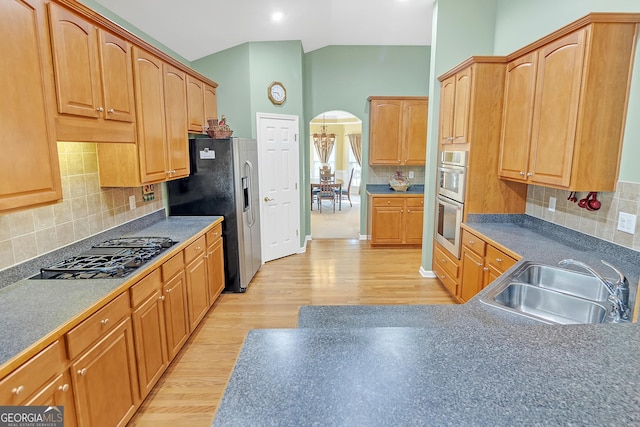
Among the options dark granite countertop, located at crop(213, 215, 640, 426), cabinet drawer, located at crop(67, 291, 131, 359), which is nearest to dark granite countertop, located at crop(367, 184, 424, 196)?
cabinet drawer, located at crop(67, 291, 131, 359)

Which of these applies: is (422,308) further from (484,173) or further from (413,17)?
(413,17)

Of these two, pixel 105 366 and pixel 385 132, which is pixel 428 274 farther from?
pixel 105 366

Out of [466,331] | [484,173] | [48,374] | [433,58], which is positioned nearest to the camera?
[466,331]

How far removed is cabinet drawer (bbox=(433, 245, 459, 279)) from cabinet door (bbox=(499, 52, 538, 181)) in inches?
38.9

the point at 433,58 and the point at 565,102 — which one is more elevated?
the point at 433,58

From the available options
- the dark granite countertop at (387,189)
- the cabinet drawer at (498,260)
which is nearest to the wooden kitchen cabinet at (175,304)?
the cabinet drawer at (498,260)

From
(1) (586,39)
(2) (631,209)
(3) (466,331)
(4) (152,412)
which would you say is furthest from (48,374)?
(1) (586,39)

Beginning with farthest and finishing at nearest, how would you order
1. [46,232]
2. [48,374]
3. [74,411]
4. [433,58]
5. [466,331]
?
[433,58]
[46,232]
[74,411]
[48,374]
[466,331]

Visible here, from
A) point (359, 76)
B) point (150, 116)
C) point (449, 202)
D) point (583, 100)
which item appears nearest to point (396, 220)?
point (449, 202)

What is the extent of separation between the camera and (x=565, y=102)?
242cm

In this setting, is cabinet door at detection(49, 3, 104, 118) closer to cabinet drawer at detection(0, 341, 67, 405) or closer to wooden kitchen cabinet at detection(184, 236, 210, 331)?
cabinet drawer at detection(0, 341, 67, 405)

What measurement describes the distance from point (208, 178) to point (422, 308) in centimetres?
277

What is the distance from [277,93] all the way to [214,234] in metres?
2.40

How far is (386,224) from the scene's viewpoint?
229 inches
